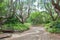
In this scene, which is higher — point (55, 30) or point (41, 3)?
point (41, 3)

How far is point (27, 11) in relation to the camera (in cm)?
2452

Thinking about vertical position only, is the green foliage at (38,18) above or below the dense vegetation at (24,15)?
below

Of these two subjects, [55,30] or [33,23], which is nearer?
[55,30]

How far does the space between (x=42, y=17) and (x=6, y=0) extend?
34.3 ft

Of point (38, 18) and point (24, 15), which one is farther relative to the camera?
point (38, 18)

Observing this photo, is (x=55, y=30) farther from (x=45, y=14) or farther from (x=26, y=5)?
(x=45, y=14)

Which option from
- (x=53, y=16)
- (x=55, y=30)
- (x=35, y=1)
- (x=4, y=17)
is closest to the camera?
(x=55, y=30)

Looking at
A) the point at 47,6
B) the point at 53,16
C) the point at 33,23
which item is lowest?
the point at 33,23

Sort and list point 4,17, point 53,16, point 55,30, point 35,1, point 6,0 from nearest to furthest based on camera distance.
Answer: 1. point 55,30
2. point 4,17
3. point 6,0
4. point 53,16
5. point 35,1

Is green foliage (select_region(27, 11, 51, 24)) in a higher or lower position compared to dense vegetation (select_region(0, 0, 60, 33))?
lower

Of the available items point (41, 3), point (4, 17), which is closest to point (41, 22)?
point (41, 3)

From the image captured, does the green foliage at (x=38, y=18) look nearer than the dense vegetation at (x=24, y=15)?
No

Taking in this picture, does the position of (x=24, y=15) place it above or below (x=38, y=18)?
above

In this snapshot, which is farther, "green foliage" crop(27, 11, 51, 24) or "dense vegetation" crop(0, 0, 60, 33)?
"green foliage" crop(27, 11, 51, 24)
